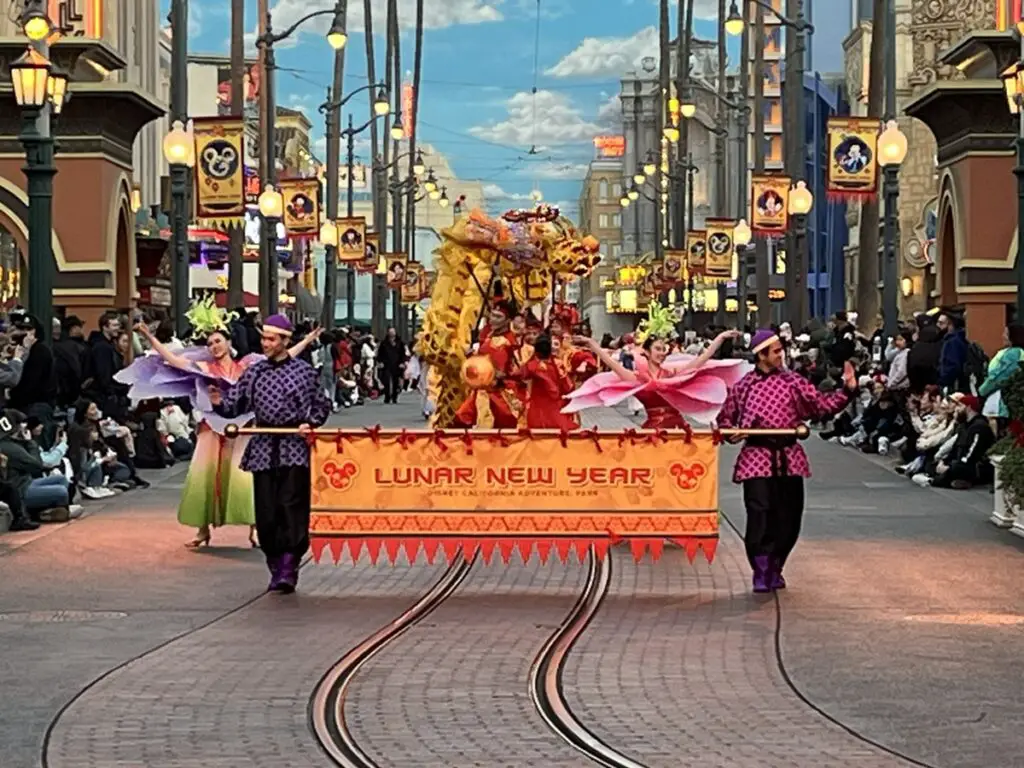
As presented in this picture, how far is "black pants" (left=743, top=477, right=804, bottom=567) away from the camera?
1480cm

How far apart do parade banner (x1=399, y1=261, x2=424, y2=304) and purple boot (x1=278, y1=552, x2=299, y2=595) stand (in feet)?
197

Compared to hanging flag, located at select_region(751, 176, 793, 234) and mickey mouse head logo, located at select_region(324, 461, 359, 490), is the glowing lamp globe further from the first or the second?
hanging flag, located at select_region(751, 176, 793, 234)

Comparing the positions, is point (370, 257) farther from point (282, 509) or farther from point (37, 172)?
point (282, 509)

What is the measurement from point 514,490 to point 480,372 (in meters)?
3.01

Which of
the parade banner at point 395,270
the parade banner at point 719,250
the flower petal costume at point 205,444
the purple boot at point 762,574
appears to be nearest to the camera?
the purple boot at point 762,574

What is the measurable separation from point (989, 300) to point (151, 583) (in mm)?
22706

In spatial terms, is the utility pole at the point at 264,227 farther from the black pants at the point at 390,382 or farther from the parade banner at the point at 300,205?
the black pants at the point at 390,382

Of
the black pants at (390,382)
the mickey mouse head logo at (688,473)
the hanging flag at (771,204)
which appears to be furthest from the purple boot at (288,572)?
the black pants at (390,382)

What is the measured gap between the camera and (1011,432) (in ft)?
62.7

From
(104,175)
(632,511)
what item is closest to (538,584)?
(632,511)

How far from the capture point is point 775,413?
14828mm

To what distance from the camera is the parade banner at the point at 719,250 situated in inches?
2263

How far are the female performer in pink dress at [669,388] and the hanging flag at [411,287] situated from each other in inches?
2280

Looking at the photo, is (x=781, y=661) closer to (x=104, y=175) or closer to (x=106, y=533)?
(x=106, y=533)
